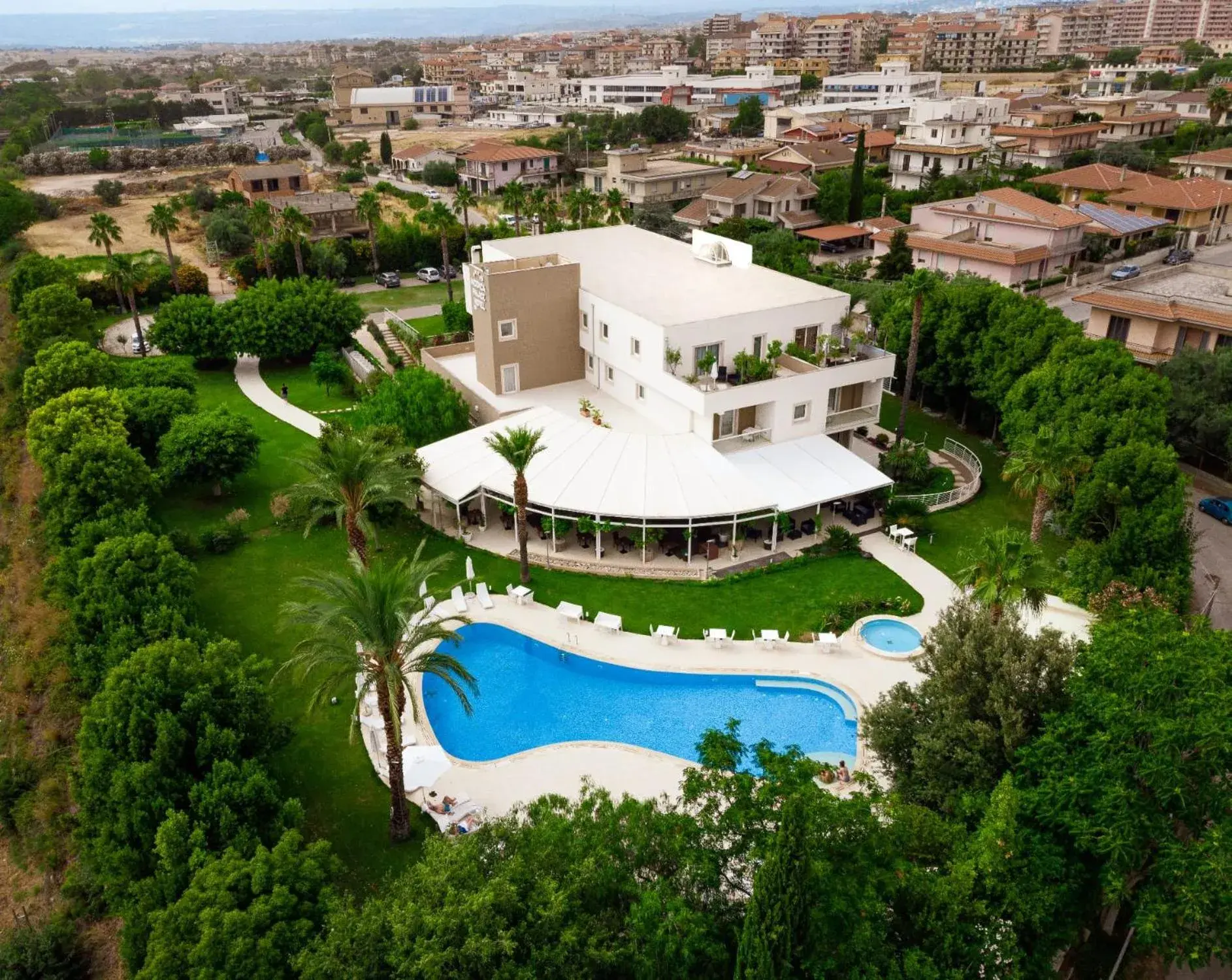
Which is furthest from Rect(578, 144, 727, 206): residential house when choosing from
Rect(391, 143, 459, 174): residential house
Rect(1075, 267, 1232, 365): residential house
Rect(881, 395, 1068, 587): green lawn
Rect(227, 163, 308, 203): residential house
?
Rect(881, 395, 1068, 587): green lawn

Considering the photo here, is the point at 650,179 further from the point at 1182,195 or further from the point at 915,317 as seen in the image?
the point at 915,317

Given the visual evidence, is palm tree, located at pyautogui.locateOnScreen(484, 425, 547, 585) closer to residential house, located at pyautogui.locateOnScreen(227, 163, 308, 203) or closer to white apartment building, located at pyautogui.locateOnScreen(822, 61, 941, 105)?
residential house, located at pyautogui.locateOnScreen(227, 163, 308, 203)

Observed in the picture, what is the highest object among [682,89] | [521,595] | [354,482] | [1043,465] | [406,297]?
[682,89]

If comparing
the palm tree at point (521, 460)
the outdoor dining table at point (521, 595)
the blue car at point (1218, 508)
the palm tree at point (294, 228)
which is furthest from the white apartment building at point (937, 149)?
the outdoor dining table at point (521, 595)

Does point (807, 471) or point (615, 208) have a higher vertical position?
point (615, 208)

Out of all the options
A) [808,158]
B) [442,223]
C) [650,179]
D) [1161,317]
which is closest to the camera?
[1161,317]

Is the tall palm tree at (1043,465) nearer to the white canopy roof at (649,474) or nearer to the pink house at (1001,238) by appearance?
the white canopy roof at (649,474)

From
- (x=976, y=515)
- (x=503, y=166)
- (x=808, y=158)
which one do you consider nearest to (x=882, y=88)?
(x=808, y=158)
